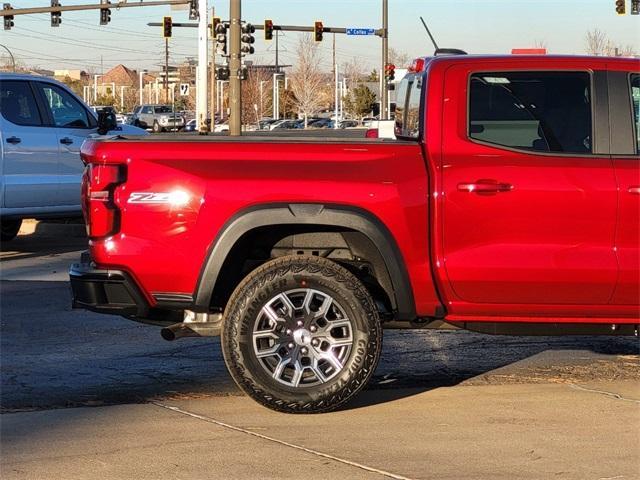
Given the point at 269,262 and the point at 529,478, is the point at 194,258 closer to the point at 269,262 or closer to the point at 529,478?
the point at 269,262

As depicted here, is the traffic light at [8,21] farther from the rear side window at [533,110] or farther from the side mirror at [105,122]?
the rear side window at [533,110]

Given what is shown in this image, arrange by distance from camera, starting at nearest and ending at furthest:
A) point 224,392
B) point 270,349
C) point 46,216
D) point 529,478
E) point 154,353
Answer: point 529,478 < point 270,349 < point 224,392 < point 154,353 < point 46,216

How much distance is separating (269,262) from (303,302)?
0.97 feet

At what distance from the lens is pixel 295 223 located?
19.7 ft

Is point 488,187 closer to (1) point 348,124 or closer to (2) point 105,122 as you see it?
(2) point 105,122

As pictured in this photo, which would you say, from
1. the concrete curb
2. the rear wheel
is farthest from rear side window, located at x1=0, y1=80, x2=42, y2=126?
the concrete curb

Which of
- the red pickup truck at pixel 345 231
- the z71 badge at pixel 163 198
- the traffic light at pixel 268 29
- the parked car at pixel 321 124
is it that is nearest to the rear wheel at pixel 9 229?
the red pickup truck at pixel 345 231

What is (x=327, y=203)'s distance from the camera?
598 cm

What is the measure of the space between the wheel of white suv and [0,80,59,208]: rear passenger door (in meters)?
7.87

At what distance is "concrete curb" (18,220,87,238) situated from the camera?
15.8 metres

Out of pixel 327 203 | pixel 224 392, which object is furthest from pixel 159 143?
pixel 224 392

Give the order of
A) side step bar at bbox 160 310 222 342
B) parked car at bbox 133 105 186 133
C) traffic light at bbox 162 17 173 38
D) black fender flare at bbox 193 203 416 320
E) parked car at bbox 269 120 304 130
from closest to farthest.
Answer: black fender flare at bbox 193 203 416 320 < side step bar at bbox 160 310 222 342 < traffic light at bbox 162 17 173 38 < parked car at bbox 133 105 186 133 < parked car at bbox 269 120 304 130

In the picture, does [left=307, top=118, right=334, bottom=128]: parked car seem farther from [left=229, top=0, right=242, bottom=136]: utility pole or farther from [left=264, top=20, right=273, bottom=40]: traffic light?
[left=229, top=0, right=242, bottom=136]: utility pole

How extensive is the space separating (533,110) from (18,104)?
862cm
